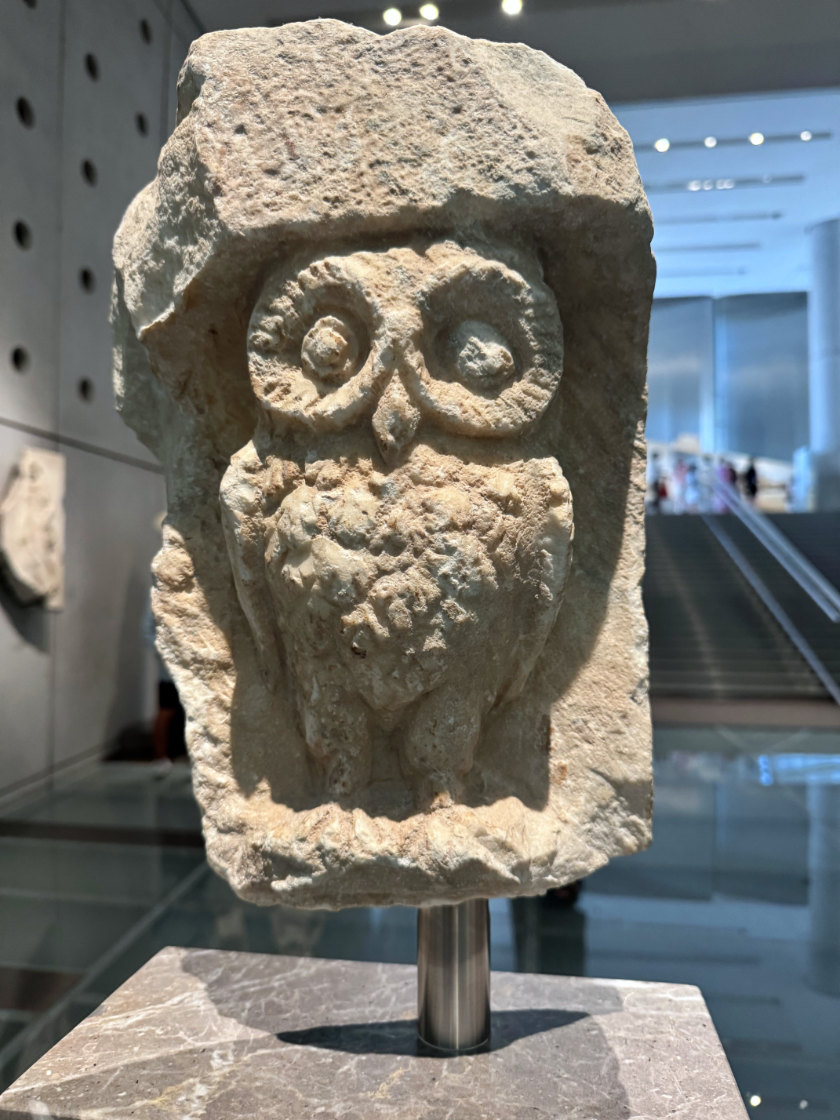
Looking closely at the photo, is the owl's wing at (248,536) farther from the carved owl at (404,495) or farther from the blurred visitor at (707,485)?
the blurred visitor at (707,485)

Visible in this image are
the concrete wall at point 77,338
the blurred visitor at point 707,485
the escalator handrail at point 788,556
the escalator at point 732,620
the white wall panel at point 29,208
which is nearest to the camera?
the white wall panel at point 29,208

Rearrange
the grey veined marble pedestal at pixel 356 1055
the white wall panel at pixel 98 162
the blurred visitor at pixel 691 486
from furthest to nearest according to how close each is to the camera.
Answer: the blurred visitor at pixel 691 486
the white wall panel at pixel 98 162
the grey veined marble pedestal at pixel 356 1055

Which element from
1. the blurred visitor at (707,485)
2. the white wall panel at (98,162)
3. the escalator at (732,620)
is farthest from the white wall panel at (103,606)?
the blurred visitor at (707,485)

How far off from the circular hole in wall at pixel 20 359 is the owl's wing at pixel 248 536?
2926 millimetres

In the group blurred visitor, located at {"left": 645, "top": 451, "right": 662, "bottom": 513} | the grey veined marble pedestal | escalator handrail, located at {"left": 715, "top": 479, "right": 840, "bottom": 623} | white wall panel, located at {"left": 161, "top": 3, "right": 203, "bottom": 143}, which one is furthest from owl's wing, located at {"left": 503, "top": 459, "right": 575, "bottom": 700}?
blurred visitor, located at {"left": 645, "top": 451, "right": 662, "bottom": 513}

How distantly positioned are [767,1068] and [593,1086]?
2.45ft

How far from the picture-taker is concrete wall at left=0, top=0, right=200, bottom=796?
3633 millimetres

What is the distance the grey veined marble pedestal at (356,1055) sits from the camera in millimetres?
1397

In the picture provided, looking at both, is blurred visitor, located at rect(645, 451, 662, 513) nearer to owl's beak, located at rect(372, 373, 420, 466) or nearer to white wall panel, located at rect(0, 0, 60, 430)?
white wall panel, located at rect(0, 0, 60, 430)

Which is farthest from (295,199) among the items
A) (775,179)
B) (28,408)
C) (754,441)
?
(754,441)

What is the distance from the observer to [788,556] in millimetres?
5766

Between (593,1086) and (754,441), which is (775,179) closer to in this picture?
(754,441)

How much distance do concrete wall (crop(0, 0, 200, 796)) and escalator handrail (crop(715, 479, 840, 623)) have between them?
161 inches

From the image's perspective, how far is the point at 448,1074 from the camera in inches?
58.8
